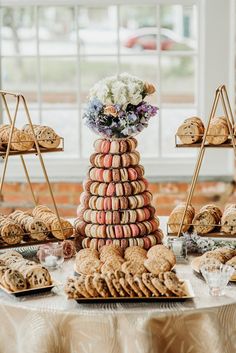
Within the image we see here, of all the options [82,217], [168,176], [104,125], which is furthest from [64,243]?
[168,176]

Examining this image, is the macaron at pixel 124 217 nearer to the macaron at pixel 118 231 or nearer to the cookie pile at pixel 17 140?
the macaron at pixel 118 231

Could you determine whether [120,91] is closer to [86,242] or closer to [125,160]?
[125,160]

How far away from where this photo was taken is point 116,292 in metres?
2.46

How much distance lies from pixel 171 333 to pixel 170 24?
287 cm

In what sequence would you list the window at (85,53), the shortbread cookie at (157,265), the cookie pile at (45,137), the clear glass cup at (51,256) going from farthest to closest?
the window at (85,53)
the cookie pile at (45,137)
the clear glass cup at (51,256)
the shortbread cookie at (157,265)

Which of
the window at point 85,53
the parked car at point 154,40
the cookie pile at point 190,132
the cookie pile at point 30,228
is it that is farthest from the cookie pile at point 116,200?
the parked car at point 154,40

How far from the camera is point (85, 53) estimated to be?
4.87 m

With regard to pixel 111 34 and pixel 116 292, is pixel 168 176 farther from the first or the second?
pixel 116 292

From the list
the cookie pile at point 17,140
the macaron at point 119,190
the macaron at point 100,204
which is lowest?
the macaron at point 100,204

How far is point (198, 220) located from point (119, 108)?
22.5 inches

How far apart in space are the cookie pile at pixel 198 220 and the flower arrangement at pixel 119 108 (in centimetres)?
41

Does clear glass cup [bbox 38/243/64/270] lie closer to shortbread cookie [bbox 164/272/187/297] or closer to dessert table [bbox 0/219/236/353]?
dessert table [bbox 0/219/236/353]

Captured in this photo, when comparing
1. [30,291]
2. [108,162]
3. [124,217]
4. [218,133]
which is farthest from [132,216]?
[30,291]

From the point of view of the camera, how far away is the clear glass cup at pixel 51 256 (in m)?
2.86
